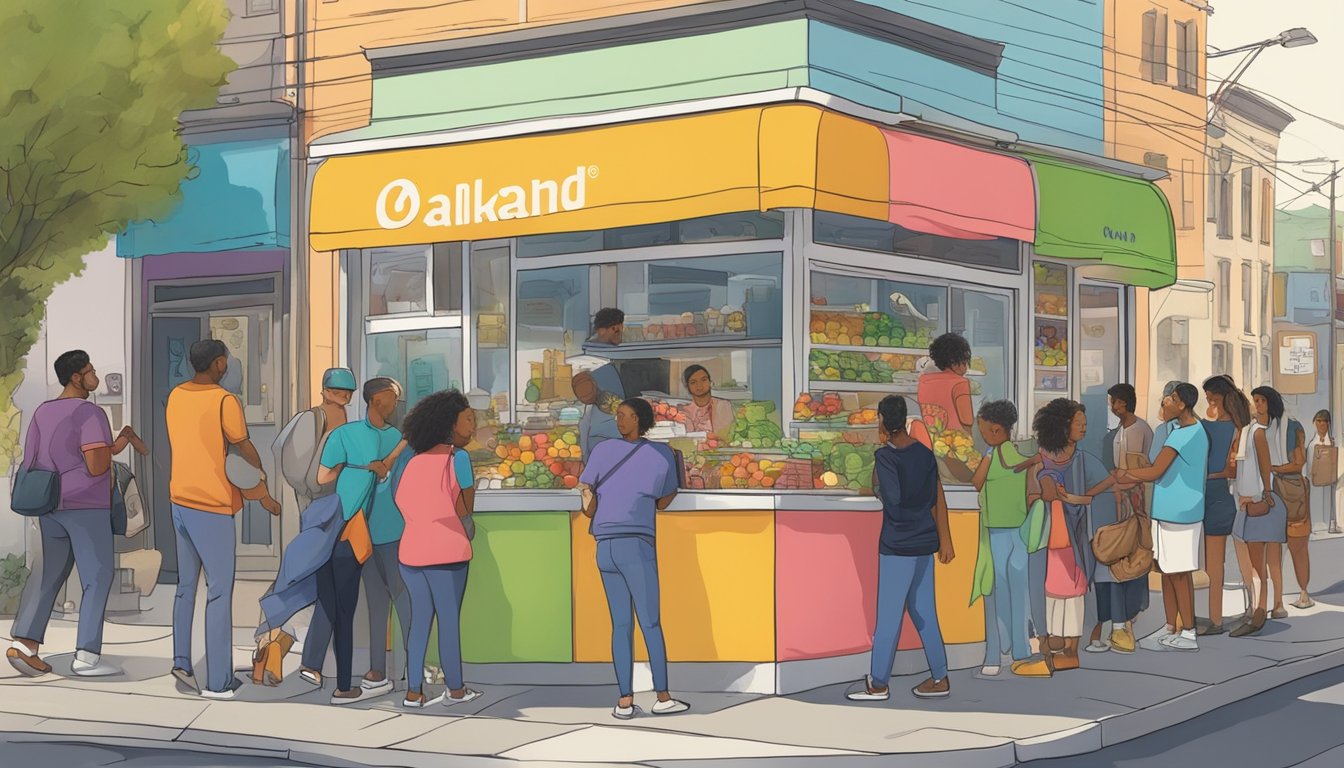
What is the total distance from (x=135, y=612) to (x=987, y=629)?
831 centimetres

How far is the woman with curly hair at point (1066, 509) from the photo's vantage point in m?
11.2

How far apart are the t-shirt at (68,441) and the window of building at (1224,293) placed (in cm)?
3536

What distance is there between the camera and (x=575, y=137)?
12.4 m

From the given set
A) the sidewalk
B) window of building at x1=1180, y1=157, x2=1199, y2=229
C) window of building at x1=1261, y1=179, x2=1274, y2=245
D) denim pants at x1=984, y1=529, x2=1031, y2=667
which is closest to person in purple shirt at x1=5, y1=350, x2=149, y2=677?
the sidewalk

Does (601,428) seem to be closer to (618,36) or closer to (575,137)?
(575,137)

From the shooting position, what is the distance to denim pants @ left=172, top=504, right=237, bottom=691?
1035 centimetres

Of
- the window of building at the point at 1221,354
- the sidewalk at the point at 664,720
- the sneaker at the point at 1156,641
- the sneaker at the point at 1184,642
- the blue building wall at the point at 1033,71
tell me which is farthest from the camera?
the window of building at the point at 1221,354

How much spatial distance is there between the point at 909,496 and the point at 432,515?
2.93 m

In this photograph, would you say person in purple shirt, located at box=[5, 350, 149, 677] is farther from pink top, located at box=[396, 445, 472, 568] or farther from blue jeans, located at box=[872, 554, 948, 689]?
blue jeans, located at box=[872, 554, 948, 689]

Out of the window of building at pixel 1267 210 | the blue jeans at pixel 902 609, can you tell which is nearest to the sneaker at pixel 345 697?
the blue jeans at pixel 902 609

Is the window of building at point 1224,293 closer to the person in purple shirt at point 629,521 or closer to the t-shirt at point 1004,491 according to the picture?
the t-shirt at point 1004,491

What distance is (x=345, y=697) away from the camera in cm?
1025

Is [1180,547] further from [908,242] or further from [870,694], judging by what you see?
[870,694]

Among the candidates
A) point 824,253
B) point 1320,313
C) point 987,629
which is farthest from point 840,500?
point 1320,313
